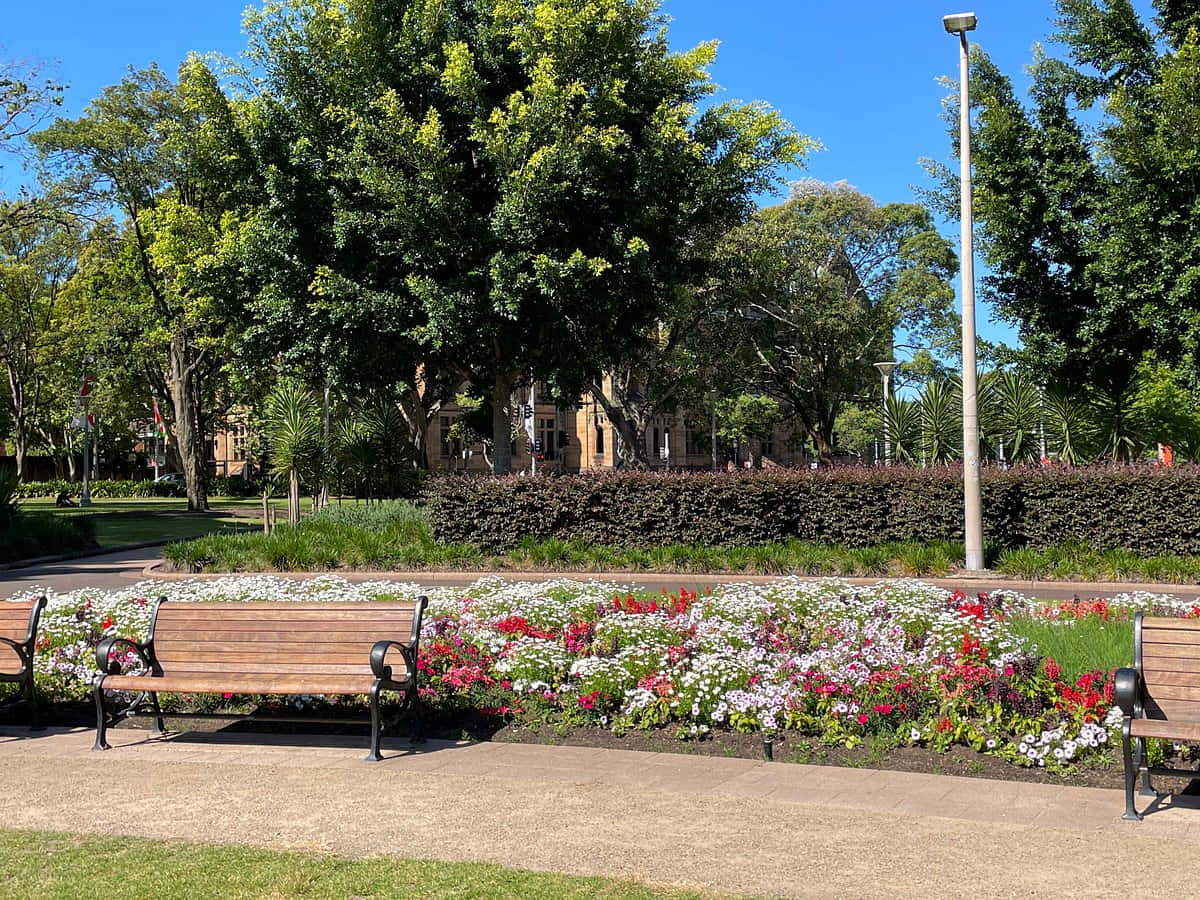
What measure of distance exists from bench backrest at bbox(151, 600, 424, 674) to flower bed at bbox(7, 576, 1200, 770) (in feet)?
2.24

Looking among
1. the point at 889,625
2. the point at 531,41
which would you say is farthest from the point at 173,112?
the point at 889,625

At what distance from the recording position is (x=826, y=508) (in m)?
19.5

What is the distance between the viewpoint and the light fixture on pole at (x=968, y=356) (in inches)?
689

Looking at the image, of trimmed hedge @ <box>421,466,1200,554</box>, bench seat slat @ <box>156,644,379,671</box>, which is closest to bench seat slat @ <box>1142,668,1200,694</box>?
bench seat slat @ <box>156,644,379,671</box>

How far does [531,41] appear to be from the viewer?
2405cm

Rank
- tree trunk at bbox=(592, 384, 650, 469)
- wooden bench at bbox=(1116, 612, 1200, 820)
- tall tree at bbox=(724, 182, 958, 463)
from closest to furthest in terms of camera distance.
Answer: wooden bench at bbox=(1116, 612, 1200, 820), tree trunk at bbox=(592, 384, 650, 469), tall tree at bbox=(724, 182, 958, 463)

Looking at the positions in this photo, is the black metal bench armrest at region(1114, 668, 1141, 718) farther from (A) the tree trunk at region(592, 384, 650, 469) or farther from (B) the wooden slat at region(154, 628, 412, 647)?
(A) the tree trunk at region(592, 384, 650, 469)

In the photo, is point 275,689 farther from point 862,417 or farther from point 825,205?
point 862,417

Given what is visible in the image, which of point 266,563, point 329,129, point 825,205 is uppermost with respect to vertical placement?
point 825,205

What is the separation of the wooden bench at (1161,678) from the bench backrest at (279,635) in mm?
4134

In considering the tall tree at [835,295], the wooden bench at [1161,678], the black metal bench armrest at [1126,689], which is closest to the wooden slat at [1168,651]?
the wooden bench at [1161,678]

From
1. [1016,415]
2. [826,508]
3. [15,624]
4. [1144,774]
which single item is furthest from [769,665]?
[1016,415]

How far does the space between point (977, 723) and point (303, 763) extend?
13.0ft

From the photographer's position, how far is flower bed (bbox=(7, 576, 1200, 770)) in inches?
269
